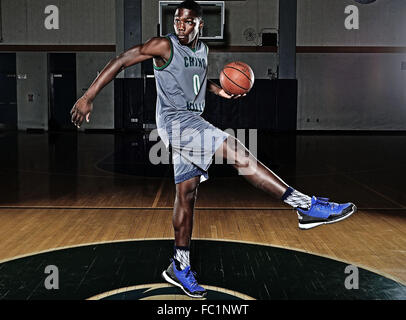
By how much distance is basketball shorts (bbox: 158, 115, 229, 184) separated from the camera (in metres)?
2.88

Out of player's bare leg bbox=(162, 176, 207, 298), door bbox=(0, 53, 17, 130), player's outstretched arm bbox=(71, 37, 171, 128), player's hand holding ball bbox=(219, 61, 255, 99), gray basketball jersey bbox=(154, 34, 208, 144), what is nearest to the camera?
player's outstretched arm bbox=(71, 37, 171, 128)

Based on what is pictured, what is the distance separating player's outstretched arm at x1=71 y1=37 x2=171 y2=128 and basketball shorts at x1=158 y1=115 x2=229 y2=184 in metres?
0.41

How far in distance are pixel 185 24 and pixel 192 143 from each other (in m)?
0.65

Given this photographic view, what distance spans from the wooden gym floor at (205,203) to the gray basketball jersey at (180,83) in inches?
63.4

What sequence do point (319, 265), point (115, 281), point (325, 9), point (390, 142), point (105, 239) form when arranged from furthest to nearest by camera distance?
1. point (325, 9)
2. point (390, 142)
3. point (105, 239)
4. point (319, 265)
5. point (115, 281)

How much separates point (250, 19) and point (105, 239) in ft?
44.8

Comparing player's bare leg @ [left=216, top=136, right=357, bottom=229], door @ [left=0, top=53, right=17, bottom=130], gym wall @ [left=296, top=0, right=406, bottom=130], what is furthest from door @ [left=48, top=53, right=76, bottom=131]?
player's bare leg @ [left=216, top=136, right=357, bottom=229]

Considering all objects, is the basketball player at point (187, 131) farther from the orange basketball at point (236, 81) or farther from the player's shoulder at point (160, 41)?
the orange basketball at point (236, 81)

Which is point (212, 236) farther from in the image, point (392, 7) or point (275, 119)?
point (392, 7)

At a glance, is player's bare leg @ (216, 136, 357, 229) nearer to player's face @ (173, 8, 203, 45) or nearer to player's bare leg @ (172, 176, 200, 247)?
player's bare leg @ (172, 176, 200, 247)

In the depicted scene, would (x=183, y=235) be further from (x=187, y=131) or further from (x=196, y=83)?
(x=196, y=83)

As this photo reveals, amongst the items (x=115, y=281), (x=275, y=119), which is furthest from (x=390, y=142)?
(x=115, y=281)

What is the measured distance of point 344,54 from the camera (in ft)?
54.7

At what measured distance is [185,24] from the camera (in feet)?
9.32
